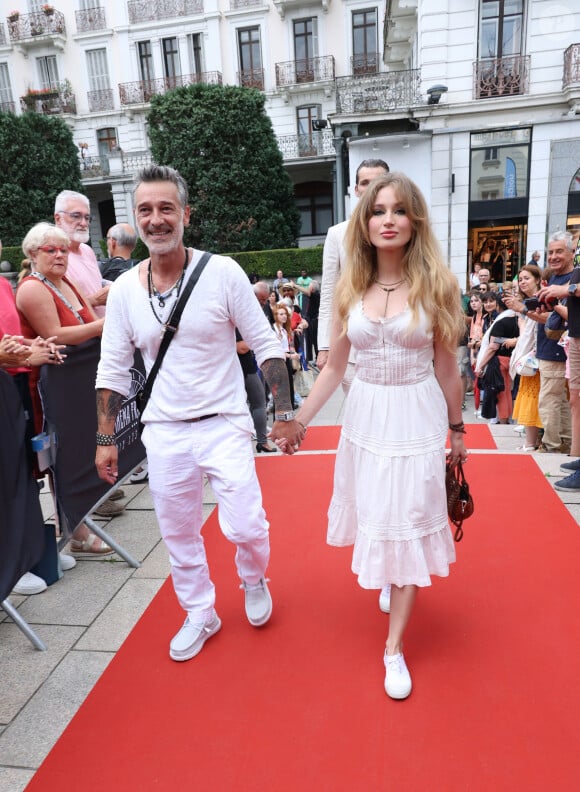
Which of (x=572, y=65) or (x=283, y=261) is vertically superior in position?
(x=572, y=65)

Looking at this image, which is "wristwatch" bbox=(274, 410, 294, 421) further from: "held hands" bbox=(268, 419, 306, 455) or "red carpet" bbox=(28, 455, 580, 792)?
"red carpet" bbox=(28, 455, 580, 792)

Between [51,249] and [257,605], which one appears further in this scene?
[51,249]

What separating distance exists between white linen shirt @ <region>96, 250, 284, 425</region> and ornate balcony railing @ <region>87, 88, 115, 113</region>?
101 feet

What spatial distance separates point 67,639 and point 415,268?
2423mm

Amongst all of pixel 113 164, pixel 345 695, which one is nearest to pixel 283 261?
pixel 113 164

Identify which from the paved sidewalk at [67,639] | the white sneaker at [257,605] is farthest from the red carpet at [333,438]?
the white sneaker at [257,605]

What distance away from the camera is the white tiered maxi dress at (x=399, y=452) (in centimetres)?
224

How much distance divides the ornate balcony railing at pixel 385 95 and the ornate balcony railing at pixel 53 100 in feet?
55.3

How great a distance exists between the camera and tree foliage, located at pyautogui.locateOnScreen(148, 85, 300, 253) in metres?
21.6

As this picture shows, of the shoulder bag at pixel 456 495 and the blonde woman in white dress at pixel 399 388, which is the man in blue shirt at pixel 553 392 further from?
the blonde woman in white dress at pixel 399 388

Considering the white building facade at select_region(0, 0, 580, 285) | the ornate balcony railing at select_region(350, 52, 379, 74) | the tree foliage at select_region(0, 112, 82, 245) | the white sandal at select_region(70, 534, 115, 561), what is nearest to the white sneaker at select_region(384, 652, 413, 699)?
the white sandal at select_region(70, 534, 115, 561)

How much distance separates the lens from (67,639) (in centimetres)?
286

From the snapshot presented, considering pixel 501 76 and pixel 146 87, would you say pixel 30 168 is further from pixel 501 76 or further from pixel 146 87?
pixel 501 76

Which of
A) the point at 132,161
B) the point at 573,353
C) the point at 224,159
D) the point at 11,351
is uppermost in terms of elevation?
the point at 132,161
